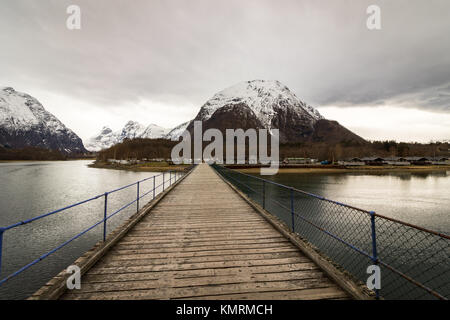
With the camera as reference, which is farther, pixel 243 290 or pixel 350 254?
pixel 350 254

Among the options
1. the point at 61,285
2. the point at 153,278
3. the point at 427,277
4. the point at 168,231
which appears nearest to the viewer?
the point at 61,285

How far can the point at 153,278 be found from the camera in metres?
3.23

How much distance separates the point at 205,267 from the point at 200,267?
0.09m

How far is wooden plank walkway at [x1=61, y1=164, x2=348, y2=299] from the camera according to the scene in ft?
9.55

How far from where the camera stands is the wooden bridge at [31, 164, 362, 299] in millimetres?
2896

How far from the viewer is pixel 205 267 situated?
3.57 meters

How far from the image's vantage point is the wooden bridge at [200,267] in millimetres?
2896

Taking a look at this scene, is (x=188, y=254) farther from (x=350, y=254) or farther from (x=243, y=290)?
(x=350, y=254)

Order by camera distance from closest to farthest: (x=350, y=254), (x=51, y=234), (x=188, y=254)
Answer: (x=188, y=254)
(x=350, y=254)
(x=51, y=234)

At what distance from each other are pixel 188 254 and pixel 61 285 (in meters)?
1.96

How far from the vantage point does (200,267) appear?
3568 mm

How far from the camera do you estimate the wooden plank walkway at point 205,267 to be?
291 centimetres
